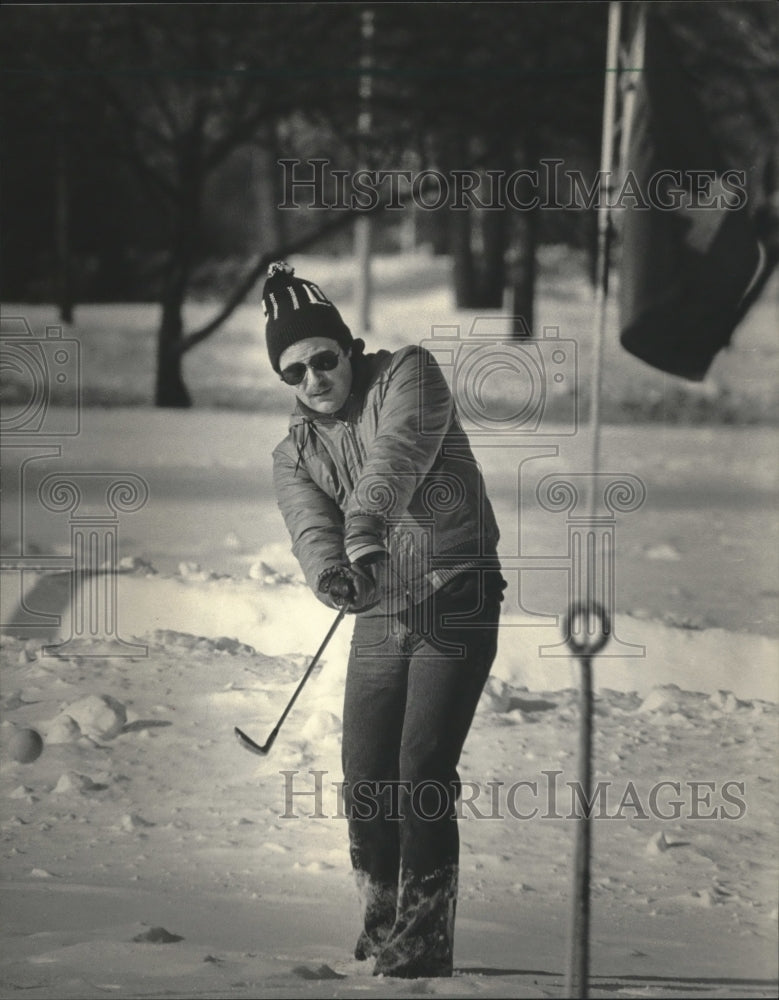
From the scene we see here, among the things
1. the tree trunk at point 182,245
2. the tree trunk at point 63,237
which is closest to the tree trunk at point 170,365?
the tree trunk at point 182,245

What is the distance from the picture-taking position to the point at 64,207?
3.39 meters

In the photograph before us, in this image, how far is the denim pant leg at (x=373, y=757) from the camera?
2.70 metres

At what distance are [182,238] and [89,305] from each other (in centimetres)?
27

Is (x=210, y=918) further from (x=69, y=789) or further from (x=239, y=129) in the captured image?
(x=239, y=129)

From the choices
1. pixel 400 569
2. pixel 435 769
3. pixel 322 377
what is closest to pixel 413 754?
pixel 435 769

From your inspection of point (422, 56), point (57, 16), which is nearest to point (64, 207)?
point (57, 16)

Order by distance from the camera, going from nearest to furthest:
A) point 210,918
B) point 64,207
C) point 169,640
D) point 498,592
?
point 498,592, point 210,918, point 169,640, point 64,207

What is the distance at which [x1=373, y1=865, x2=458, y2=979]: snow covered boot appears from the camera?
9.07 feet

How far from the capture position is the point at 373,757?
8.99 ft

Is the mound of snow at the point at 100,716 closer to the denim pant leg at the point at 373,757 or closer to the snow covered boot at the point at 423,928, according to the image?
the denim pant leg at the point at 373,757

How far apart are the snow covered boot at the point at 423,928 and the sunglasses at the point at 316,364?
99cm

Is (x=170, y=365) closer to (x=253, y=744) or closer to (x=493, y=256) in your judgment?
(x=493, y=256)

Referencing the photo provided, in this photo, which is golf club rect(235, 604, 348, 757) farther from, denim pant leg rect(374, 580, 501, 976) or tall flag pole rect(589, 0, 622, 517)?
tall flag pole rect(589, 0, 622, 517)

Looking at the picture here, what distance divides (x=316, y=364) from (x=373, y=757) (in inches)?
30.0
